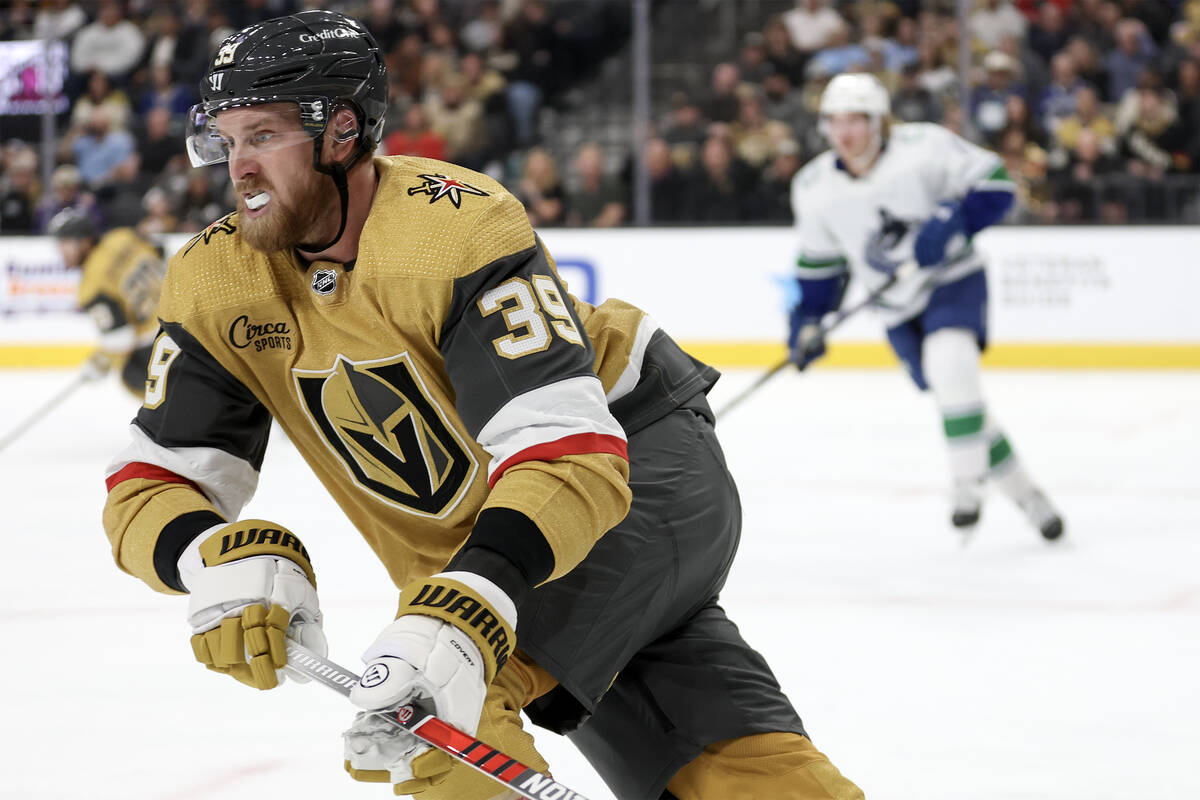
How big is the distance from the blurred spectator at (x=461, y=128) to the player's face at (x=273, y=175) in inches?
295

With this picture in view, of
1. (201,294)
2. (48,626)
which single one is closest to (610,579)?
(201,294)

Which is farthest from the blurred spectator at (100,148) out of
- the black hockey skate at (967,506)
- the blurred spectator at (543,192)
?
the black hockey skate at (967,506)

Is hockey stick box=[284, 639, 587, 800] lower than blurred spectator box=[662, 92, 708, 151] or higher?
higher

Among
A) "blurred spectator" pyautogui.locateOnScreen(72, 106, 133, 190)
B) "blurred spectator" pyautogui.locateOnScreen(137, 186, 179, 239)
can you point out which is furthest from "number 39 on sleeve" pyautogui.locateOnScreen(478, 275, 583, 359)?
"blurred spectator" pyautogui.locateOnScreen(72, 106, 133, 190)

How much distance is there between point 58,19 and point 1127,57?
6456mm

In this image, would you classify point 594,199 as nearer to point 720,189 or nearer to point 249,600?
point 720,189

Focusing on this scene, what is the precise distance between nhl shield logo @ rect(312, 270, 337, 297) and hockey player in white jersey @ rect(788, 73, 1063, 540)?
297cm

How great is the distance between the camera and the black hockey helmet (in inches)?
62.5

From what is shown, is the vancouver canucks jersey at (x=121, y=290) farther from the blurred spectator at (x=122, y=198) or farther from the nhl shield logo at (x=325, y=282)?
the nhl shield logo at (x=325, y=282)

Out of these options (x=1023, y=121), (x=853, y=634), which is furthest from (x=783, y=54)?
(x=853, y=634)

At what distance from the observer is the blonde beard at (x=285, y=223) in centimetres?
159

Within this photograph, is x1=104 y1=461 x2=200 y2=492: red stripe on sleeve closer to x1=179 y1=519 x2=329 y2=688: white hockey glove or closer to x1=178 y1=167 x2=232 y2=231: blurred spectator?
x1=179 y1=519 x2=329 y2=688: white hockey glove

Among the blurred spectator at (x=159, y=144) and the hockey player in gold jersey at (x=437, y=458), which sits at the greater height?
the hockey player in gold jersey at (x=437, y=458)

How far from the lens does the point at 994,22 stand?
341 inches
